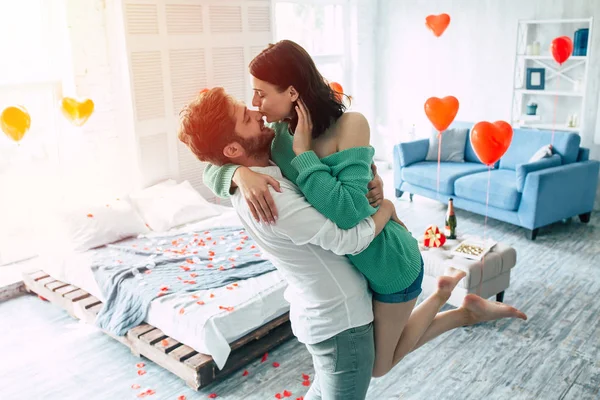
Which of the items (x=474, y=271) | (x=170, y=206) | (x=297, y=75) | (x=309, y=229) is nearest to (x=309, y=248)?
(x=309, y=229)

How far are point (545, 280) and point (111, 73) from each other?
12.1ft

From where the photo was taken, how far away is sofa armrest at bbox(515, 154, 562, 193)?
4828 millimetres

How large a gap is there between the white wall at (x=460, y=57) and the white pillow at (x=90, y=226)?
4019 mm

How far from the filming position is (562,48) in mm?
5070

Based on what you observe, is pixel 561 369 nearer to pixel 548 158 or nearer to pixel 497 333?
pixel 497 333

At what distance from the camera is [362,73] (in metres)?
7.07

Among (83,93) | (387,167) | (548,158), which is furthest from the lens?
(387,167)

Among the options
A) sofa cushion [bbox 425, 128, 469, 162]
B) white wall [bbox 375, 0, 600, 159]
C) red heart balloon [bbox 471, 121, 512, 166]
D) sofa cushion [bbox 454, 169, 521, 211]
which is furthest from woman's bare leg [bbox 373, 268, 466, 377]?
white wall [bbox 375, 0, 600, 159]

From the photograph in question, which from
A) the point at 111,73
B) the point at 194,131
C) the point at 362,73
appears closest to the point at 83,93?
the point at 111,73

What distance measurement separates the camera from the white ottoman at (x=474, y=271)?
3.46 meters

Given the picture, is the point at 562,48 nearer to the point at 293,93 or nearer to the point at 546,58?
the point at 546,58

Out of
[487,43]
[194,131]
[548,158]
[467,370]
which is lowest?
[467,370]

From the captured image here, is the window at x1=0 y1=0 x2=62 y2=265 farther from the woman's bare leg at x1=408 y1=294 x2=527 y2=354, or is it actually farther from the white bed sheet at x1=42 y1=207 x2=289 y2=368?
the woman's bare leg at x1=408 y1=294 x2=527 y2=354

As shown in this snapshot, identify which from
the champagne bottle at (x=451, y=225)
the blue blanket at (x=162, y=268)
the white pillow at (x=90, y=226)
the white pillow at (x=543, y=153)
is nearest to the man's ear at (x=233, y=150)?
the blue blanket at (x=162, y=268)
